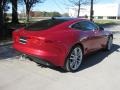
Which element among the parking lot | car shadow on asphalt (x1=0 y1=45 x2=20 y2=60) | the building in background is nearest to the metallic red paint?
the parking lot

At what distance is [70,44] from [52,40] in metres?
0.64

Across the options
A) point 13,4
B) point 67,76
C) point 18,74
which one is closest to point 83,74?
point 67,76

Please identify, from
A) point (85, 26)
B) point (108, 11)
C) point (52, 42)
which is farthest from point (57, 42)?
point (108, 11)

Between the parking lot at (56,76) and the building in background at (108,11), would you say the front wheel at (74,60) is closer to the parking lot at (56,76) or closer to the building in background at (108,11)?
the parking lot at (56,76)

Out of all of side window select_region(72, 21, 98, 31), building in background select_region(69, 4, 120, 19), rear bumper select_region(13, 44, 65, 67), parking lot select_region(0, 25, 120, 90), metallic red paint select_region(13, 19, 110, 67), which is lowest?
parking lot select_region(0, 25, 120, 90)

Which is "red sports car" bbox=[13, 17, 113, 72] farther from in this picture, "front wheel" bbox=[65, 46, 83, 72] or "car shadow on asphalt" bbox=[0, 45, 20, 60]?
"car shadow on asphalt" bbox=[0, 45, 20, 60]

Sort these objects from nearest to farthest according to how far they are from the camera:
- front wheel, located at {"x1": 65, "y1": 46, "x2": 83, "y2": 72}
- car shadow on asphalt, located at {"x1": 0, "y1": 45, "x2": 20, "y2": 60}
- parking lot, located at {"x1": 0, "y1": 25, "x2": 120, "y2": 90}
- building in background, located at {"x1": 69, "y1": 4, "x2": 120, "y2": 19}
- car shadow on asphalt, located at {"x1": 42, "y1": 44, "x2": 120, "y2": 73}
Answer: parking lot, located at {"x1": 0, "y1": 25, "x2": 120, "y2": 90} → front wheel, located at {"x1": 65, "y1": 46, "x2": 83, "y2": 72} → car shadow on asphalt, located at {"x1": 42, "y1": 44, "x2": 120, "y2": 73} → car shadow on asphalt, located at {"x1": 0, "y1": 45, "x2": 20, "y2": 60} → building in background, located at {"x1": 69, "y1": 4, "x2": 120, "y2": 19}

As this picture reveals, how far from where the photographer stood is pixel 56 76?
19.7 feet

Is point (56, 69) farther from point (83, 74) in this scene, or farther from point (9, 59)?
point (9, 59)

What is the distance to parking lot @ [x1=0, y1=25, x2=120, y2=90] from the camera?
5.35 metres

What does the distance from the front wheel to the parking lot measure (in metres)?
0.16

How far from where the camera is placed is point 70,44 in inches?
247

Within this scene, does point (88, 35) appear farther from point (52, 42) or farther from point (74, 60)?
point (52, 42)

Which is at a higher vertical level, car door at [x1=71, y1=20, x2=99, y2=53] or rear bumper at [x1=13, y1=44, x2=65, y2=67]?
car door at [x1=71, y1=20, x2=99, y2=53]
